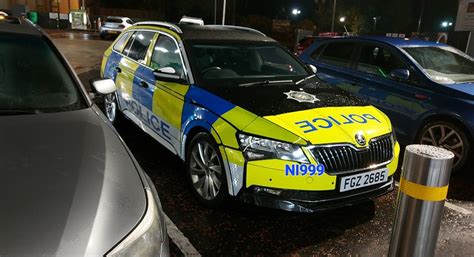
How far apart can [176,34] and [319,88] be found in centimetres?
161

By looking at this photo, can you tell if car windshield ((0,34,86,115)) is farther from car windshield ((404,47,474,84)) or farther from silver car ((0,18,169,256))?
car windshield ((404,47,474,84))

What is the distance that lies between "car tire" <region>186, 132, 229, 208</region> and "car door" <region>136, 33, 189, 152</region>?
0.33 meters

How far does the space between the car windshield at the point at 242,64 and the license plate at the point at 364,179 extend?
1.40 metres

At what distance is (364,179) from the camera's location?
129 inches

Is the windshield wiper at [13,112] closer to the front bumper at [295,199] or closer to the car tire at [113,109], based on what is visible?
the front bumper at [295,199]

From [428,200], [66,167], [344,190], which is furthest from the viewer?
[344,190]

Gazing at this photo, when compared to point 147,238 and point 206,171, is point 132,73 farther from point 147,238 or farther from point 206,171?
point 147,238

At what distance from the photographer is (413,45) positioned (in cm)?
577

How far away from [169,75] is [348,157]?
1.84m

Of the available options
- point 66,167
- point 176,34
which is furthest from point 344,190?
point 176,34

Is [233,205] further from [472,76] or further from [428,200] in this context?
[472,76]

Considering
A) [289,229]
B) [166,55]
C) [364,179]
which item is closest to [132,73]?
[166,55]

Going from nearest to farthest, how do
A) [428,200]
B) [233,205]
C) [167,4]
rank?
[428,200] < [233,205] < [167,4]

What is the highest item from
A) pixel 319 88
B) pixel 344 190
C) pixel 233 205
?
pixel 319 88
